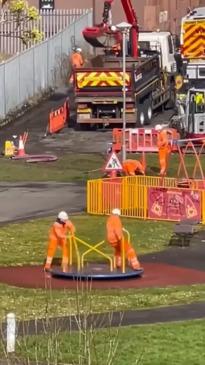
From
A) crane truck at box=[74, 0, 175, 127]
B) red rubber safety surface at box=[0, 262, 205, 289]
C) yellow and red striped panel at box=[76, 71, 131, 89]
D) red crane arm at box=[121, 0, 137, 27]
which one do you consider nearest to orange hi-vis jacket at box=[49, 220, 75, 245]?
red rubber safety surface at box=[0, 262, 205, 289]

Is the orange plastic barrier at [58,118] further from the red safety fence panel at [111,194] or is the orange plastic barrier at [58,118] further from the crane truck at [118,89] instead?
the red safety fence panel at [111,194]

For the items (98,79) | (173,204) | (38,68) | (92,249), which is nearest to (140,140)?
(98,79)

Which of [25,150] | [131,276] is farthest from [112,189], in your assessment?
[25,150]

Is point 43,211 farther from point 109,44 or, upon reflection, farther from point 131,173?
point 109,44

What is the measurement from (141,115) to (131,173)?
13.5 meters

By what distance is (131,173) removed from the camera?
3459 cm

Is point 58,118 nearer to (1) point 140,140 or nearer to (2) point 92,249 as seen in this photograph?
(1) point 140,140

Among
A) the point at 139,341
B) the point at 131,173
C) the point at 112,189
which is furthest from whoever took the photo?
the point at 131,173

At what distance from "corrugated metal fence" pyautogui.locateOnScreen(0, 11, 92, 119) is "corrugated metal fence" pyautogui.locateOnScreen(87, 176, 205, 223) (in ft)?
61.9

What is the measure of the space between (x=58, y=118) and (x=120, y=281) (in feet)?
80.4

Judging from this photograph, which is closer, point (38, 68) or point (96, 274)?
point (96, 274)

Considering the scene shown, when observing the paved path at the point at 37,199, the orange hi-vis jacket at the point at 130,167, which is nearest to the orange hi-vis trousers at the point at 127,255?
the paved path at the point at 37,199

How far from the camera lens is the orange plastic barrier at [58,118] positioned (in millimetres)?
48188

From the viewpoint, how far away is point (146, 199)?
103ft
